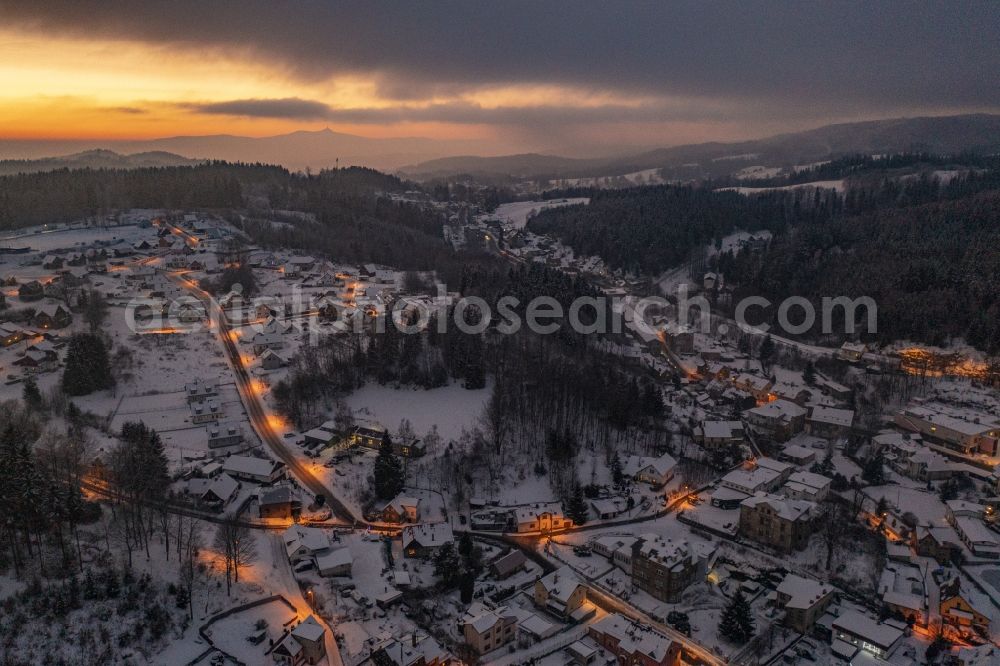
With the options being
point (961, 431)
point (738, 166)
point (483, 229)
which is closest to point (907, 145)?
point (738, 166)

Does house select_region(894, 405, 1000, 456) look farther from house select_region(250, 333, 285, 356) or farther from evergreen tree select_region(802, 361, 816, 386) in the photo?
house select_region(250, 333, 285, 356)

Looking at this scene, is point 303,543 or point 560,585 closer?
point 560,585

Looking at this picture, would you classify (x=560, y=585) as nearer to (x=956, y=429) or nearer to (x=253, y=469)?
(x=253, y=469)

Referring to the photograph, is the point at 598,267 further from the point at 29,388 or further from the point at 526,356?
the point at 29,388

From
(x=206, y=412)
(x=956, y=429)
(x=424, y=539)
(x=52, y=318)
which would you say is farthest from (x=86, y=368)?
(x=956, y=429)

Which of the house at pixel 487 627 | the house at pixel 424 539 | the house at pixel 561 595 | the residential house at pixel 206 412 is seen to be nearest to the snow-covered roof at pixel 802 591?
the house at pixel 561 595
